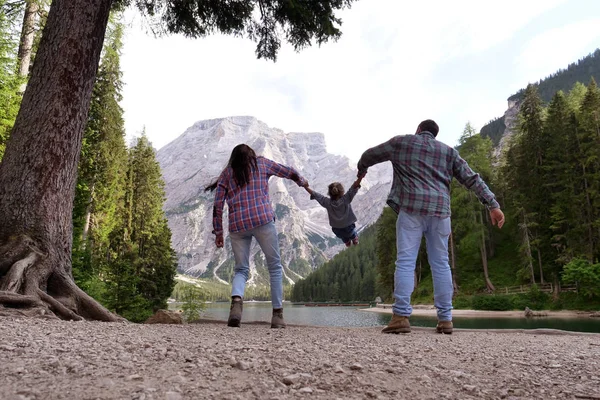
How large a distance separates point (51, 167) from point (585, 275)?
30.8 metres

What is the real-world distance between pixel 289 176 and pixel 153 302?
22109 mm

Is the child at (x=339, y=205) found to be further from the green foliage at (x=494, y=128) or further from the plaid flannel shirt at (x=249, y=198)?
the green foliage at (x=494, y=128)

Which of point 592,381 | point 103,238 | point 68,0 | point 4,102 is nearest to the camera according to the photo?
point 592,381

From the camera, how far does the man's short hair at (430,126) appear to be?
497 centimetres

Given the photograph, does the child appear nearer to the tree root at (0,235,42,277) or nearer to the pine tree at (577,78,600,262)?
the tree root at (0,235,42,277)

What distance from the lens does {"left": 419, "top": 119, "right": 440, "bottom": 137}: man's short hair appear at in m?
4.97

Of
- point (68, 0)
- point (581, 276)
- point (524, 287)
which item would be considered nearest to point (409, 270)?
point (68, 0)

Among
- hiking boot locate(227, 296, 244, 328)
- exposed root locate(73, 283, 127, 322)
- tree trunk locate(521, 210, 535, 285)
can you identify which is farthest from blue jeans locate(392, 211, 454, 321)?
tree trunk locate(521, 210, 535, 285)

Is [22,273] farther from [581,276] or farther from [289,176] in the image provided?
[581,276]

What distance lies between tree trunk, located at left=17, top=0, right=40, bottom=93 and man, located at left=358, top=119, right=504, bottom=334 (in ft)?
37.2

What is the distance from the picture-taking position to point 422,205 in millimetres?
4453

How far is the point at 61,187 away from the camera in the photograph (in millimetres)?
4633

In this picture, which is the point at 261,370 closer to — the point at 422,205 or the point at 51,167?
the point at 422,205

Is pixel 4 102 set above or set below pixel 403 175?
above
